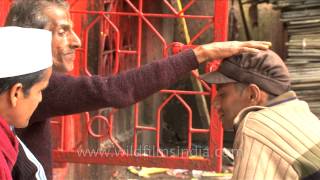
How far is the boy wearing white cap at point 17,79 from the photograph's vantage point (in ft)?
5.57

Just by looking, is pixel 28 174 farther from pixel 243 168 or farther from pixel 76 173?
pixel 76 173

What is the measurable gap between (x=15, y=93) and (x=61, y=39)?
86 cm

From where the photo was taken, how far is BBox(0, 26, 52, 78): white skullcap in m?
1.70

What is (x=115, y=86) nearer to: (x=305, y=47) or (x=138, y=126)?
(x=138, y=126)

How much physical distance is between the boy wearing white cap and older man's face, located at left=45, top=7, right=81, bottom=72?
66 centimetres

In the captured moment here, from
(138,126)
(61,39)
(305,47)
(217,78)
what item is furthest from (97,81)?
(305,47)

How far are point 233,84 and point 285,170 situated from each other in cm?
45

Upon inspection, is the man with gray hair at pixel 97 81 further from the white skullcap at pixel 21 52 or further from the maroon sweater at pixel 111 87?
the white skullcap at pixel 21 52

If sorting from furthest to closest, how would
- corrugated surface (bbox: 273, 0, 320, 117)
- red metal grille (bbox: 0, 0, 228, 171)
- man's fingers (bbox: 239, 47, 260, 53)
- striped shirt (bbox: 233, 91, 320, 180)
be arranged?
corrugated surface (bbox: 273, 0, 320, 117) → red metal grille (bbox: 0, 0, 228, 171) → man's fingers (bbox: 239, 47, 260, 53) → striped shirt (bbox: 233, 91, 320, 180)

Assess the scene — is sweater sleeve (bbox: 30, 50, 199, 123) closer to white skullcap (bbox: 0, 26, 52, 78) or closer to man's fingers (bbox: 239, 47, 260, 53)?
man's fingers (bbox: 239, 47, 260, 53)

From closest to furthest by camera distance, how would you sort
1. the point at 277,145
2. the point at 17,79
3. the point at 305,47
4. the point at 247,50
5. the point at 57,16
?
the point at 17,79 → the point at 277,145 → the point at 247,50 → the point at 57,16 → the point at 305,47

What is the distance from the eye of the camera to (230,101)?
7.10 feet

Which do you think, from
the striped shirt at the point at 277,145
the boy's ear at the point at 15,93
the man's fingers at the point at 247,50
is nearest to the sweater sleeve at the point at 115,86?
the man's fingers at the point at 247,50

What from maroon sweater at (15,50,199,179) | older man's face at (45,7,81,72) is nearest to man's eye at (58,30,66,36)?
older man's face at (45,7,81,72)
